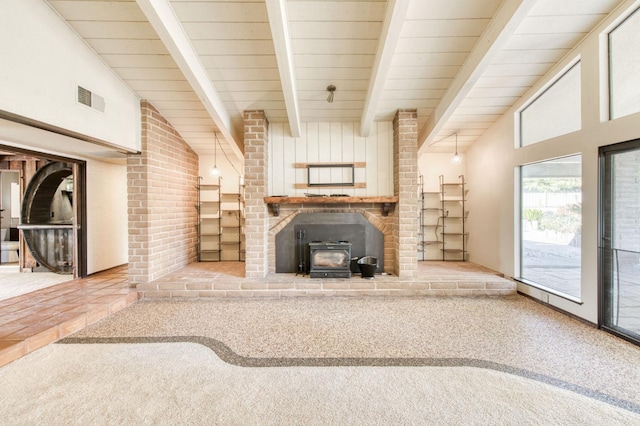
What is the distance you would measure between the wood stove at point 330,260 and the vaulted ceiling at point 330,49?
1.92 m

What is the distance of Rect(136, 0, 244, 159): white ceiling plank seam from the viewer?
244 cm

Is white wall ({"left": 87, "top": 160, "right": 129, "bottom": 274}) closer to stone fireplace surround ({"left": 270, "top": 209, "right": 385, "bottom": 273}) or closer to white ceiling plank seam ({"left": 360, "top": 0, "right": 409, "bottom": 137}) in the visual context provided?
stone fireplace surround ({"left": 270, "top": 209, "right": 385, "bottom": 273})

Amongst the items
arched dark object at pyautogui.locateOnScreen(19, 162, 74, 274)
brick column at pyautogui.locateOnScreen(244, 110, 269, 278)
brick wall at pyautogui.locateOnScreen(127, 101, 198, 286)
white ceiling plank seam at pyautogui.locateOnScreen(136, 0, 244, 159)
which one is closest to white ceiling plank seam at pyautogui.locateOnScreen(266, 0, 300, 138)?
brick column at pyautogui.locateOnScreen(244, 110, 269, 278)

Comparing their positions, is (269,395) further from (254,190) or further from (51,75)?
(51,75)

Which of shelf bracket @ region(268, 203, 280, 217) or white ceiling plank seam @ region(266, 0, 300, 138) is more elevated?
white ceiling plank seam @ region(266, 0, 300, 138)

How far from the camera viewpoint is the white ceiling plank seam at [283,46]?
2.41 m

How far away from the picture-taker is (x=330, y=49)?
3.08 metres

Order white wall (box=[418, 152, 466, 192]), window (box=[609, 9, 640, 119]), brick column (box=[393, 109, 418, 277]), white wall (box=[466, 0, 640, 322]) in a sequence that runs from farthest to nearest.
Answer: white wall (box=[418, 152, 466, 192]) → brick column (box=[393, 109, 418, 277]) → white wall (box=[466, 0, 640, 322]) → window (box=[609, 9, 640, 119])

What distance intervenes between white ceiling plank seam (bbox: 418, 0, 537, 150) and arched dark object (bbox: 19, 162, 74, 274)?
5975 millimetres

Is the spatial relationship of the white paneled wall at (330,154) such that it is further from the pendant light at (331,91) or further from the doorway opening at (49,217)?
the doorway opening at (49,217)

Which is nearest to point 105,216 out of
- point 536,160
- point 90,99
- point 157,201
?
point 157,201

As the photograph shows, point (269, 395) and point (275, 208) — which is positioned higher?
point (275, 208)

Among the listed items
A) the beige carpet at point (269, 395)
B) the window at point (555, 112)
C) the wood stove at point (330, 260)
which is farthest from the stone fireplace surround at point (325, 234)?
the window at point (555, 112)

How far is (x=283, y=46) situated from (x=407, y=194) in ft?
8.54
